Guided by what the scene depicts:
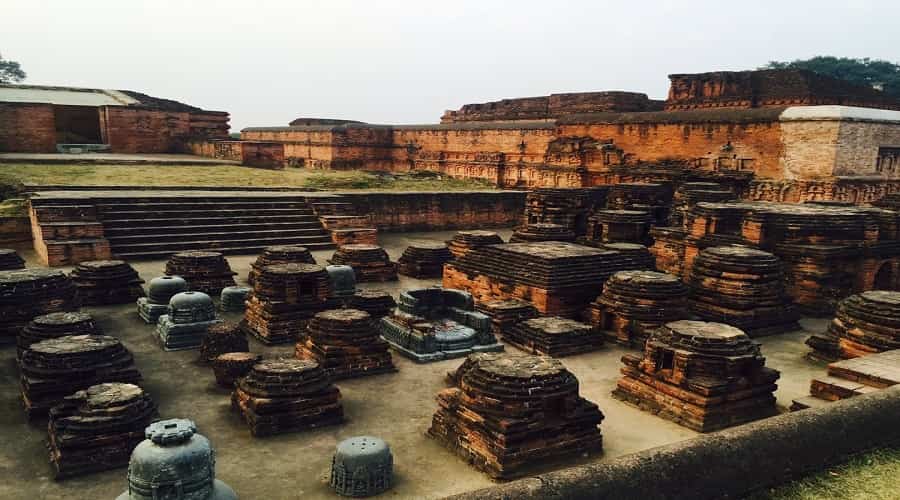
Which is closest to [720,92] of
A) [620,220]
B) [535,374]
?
[620,220]

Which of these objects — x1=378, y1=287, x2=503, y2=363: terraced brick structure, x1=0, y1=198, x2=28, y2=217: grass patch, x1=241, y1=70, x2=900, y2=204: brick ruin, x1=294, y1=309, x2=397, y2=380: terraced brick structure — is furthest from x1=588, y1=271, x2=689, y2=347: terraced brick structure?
x1=0, y1=198, x2=28, y2=217: grass patch

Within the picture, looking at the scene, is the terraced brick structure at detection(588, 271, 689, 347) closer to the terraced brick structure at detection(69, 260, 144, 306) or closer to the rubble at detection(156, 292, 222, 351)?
the rubble at detection(156, 292, 222, 351)

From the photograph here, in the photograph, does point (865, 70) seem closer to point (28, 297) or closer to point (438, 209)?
point (438, 209)

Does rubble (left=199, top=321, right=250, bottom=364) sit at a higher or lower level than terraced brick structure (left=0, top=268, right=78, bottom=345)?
lower

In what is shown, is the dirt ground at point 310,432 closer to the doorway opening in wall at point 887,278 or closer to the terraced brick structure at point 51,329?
the terraced brick structure at point 51,329

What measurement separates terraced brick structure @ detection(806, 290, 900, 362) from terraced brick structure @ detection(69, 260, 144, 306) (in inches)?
349

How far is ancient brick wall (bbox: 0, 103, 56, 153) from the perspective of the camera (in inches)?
717

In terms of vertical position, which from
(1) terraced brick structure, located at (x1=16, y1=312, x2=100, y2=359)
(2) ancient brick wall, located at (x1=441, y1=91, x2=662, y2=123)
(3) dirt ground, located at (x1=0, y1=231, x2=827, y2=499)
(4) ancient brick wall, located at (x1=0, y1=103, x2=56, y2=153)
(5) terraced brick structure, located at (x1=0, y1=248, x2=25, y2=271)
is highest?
(2) ancient brick wall, located at (x1=441, y1=91, x2=662, y2=123)

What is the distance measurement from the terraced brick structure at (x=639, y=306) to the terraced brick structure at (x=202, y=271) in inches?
217

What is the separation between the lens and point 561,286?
8.14m

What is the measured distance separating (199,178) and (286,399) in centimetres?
1122

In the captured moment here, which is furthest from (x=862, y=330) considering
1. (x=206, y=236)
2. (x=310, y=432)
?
(x=206, y=236)

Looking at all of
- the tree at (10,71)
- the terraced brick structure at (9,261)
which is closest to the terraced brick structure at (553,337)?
the terraced brick structure at (9,261)

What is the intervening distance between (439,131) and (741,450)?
19802 mm
